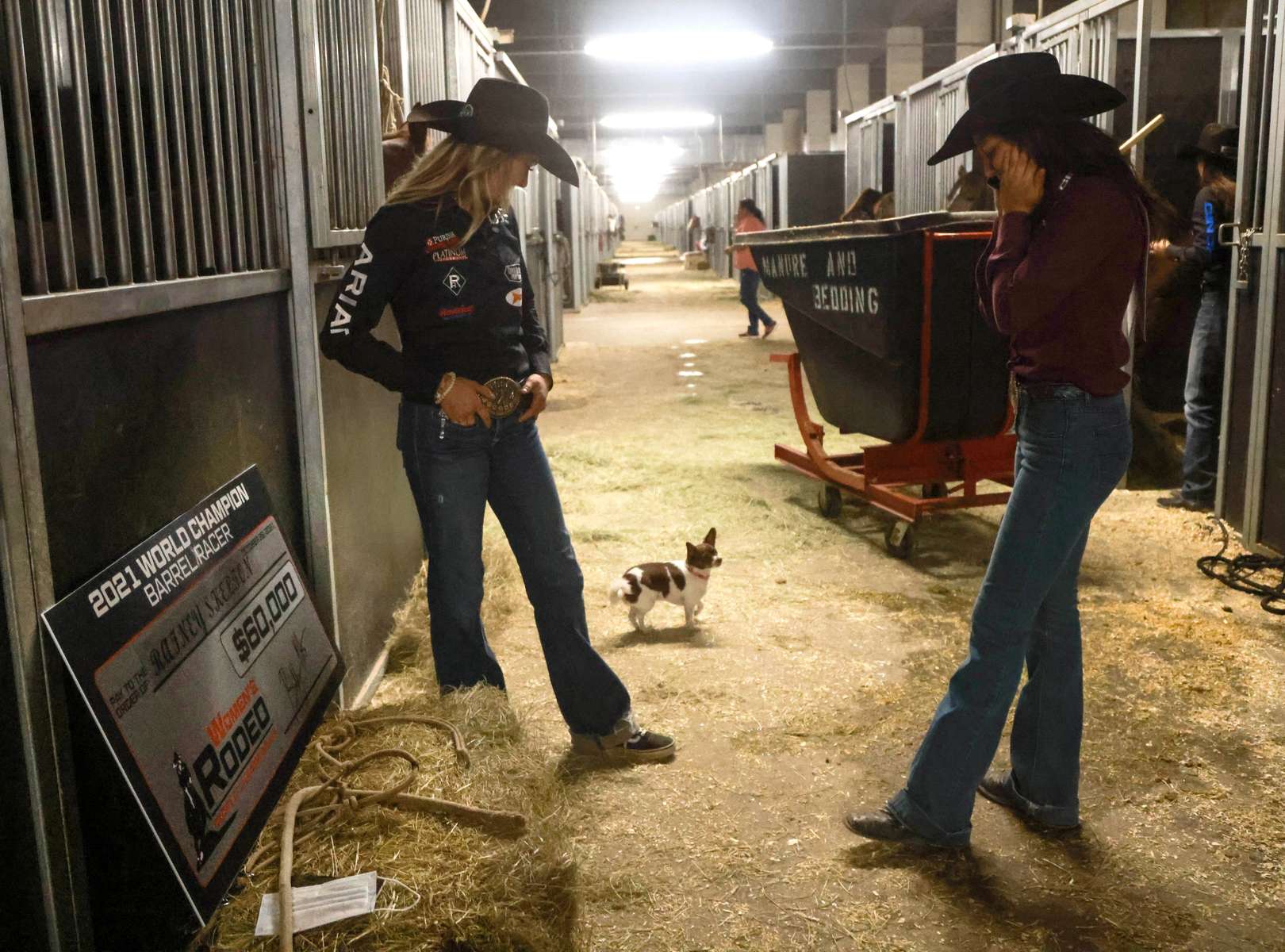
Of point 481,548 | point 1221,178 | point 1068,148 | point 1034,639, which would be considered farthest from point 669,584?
point 1221,178

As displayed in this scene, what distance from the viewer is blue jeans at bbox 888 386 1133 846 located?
251 centimetres

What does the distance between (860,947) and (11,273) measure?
1998mm

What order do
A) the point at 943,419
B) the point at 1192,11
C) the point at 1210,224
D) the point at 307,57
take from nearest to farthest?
the point at 307,57, the point at 943,419, the point at 1210,224, the point at 1192,11

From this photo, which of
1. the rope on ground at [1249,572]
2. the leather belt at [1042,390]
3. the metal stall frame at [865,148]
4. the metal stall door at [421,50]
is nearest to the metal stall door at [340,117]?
the metal stall door at [421,50]

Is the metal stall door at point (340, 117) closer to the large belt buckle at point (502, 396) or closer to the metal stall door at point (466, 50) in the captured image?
the large belt buckle at point (502, 396)

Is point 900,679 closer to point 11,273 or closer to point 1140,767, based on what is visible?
point 1140,767

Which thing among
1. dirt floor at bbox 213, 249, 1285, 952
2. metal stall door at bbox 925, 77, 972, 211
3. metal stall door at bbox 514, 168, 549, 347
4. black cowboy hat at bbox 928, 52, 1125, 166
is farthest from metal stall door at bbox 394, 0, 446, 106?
metal stall door at bbox 925, 77, 972, 211

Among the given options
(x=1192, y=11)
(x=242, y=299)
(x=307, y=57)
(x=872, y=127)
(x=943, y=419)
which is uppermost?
(x=1192, y=11)

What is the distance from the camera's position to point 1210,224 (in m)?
5.64

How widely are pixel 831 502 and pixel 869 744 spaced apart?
2.69m

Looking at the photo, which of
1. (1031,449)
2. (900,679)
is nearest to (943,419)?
(900,679)

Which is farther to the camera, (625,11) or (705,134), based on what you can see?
(705,134)

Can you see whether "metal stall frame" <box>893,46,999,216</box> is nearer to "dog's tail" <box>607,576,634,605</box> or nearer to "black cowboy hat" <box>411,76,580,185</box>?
"dog's tail" <box>607,576,634,605</box>

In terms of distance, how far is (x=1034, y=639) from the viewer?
2793 mm
